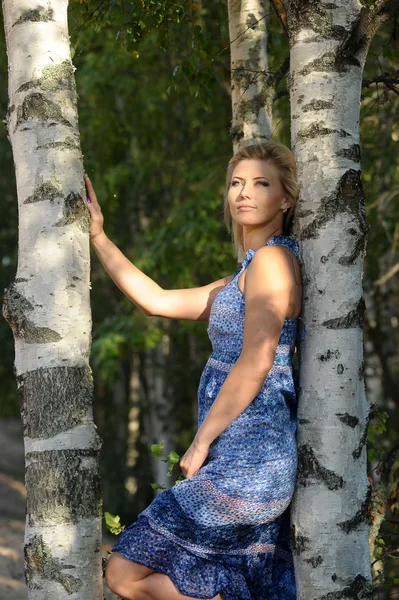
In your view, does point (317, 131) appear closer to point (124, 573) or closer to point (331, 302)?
point (331, 302)

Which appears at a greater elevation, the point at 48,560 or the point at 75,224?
the point at 75,224

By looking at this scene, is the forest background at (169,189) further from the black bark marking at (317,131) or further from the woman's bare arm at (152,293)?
the black bark marking at (317,131)

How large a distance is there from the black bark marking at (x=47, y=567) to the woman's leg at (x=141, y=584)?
0.19 metres

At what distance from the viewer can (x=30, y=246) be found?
3002 mm

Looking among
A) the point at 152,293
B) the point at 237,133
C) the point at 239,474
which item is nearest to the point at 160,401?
the point at 237,133

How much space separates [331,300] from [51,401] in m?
0.98

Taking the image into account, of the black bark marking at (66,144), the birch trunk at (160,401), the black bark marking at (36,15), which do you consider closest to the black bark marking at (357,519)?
the black bark marking at (66,144)

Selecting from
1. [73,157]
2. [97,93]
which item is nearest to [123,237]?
[97,93]

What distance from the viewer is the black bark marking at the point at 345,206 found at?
118 inches

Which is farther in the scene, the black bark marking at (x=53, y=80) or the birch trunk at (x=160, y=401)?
the birch trunk at (x=160, y=401)

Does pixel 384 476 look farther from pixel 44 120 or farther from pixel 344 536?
pixel 44 120

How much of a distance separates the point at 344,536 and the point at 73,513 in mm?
881

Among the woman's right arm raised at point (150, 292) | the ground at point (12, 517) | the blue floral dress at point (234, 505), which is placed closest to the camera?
the blue floral dress at point (234, 505)

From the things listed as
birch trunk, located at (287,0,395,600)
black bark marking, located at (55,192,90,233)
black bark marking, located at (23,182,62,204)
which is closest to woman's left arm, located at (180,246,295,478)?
birch trunk, located at (287,0,395,600)
